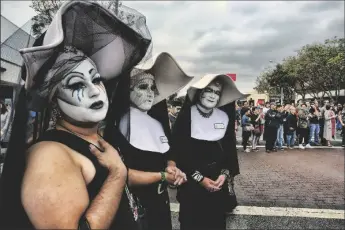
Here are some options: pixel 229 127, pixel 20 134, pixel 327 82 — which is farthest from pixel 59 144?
pixel 327 82

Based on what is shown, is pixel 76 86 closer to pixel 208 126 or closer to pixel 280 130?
pixel 208 126

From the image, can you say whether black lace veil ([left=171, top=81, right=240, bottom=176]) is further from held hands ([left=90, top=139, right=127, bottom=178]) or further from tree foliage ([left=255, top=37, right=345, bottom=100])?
tree foliage ([left=255, top=37, right=345, bottom=100])

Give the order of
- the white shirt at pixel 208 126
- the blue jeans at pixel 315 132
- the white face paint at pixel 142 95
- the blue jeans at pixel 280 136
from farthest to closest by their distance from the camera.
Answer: the blue jeans at pixel 315 132 → the blue jeans at pixel 280 136 → the white shirt at pixel 208 126 → the white face paint at pixel 142 95

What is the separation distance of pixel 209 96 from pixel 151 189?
1.21 m

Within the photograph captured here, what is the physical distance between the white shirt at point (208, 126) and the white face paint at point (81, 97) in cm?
170

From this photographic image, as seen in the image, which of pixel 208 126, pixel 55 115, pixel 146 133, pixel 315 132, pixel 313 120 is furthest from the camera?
pixel 315 132

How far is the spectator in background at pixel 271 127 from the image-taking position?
10.7 meters

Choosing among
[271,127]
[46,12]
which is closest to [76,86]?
[46,12]

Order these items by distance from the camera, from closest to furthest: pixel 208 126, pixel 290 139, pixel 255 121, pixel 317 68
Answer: pixel 208 126
pixel 255 121
pixel 290 139
pixel 317 68

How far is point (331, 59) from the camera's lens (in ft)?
88.0

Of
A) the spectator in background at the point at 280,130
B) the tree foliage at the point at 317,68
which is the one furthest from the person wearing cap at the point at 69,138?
the tree foliage at the point at 317,68

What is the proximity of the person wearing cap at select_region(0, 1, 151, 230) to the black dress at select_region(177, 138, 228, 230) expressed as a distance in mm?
1536

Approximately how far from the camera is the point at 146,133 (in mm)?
2330

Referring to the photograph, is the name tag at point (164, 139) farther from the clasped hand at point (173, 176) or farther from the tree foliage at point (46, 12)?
the tree foliage at point (46, 12)
